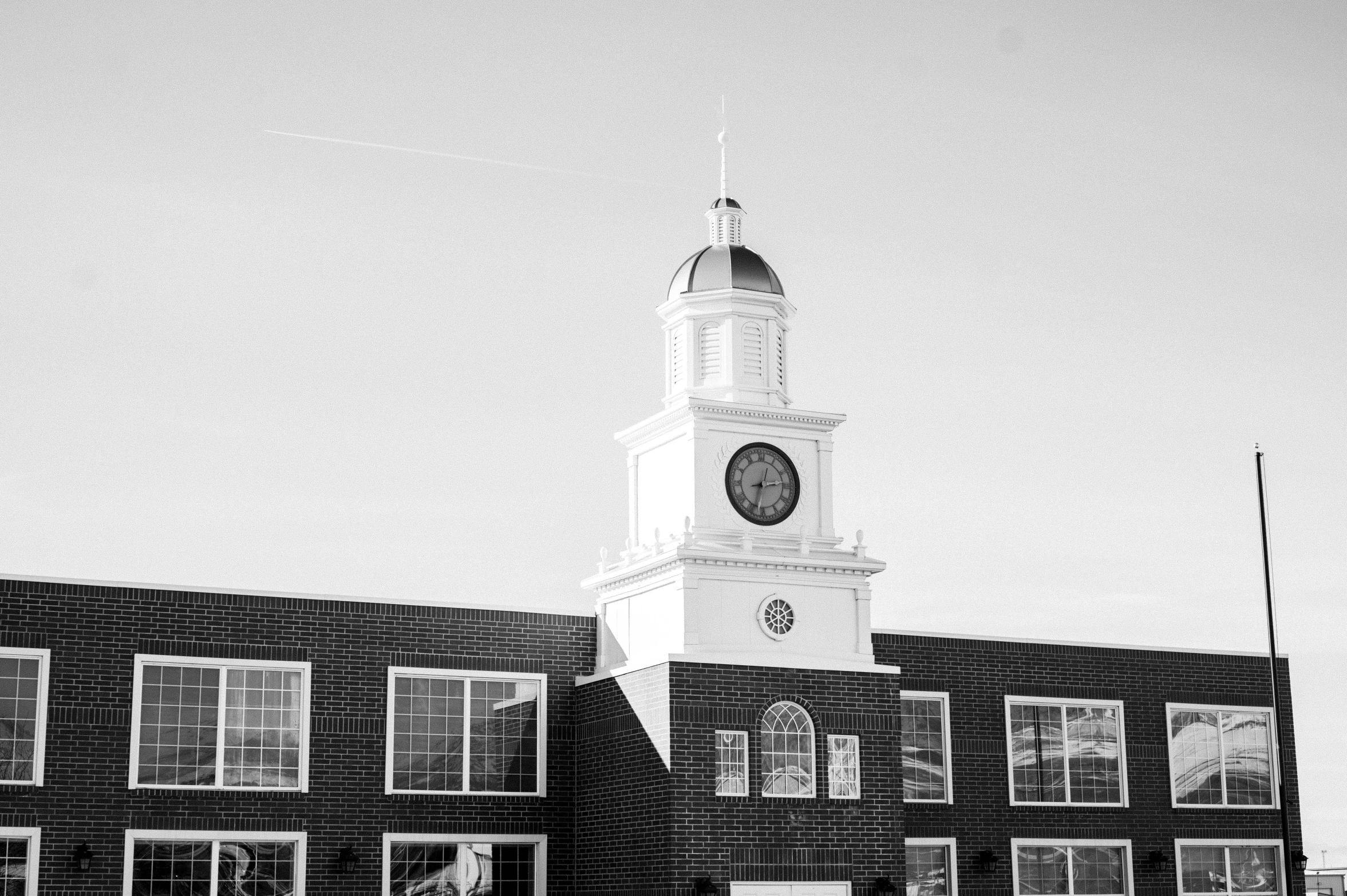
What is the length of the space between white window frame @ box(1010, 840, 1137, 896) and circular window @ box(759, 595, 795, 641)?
22.3 ft

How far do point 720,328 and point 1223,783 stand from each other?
13760 mm

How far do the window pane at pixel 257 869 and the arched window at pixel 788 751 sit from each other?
7834 mm

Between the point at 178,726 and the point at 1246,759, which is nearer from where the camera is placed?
the point at 178,726

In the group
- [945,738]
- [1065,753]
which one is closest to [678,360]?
[945,738]

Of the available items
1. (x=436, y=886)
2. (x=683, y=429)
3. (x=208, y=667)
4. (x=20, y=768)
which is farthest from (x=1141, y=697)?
(x=20, y=768)

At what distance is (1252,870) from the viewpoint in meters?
35.6

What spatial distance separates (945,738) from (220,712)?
13.2 m

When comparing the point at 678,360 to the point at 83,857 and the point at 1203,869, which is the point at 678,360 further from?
the point at 1203,869

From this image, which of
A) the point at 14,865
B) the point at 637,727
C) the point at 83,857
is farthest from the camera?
the point at 637,727

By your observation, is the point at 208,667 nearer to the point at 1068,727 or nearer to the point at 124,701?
the point at 124,701

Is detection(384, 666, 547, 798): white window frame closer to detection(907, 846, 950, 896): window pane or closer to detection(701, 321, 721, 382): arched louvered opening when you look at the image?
detection(701, 321, 721, 382): arched louvered opening

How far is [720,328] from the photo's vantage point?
3222 cm

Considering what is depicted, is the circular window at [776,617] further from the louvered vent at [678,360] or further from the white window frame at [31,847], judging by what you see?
the white window frame at [31,847]

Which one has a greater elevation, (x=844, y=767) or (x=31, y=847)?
(x=844, y=767)
